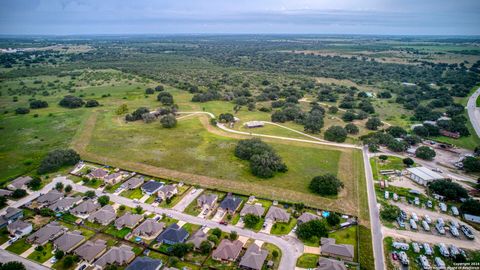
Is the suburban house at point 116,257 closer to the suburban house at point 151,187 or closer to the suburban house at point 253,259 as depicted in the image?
the suburban house at point 253,259

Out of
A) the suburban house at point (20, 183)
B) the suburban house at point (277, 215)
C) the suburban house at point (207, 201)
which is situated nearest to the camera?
the suburban house at point (277, 215)

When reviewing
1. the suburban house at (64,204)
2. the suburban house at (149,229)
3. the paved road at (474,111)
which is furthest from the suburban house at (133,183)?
the paved road at (474,111)

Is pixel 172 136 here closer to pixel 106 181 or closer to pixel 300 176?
pixel 106 181

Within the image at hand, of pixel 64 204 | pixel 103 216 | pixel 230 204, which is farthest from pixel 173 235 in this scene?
pixel 64 204

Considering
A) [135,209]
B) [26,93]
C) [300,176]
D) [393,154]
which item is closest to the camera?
[135,209]

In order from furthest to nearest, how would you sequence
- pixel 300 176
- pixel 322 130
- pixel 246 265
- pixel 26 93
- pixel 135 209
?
1. pixel 26 93
2. pixel 322 130
3. pixel 300 176
4. pixel 135 209
5. pixel 246 265

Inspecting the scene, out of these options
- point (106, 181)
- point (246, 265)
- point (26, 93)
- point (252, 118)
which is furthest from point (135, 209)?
point (26, 93)
